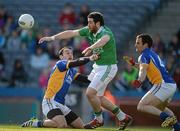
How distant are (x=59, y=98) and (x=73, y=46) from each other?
9520mm

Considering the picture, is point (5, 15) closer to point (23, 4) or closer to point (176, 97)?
point (23, 4)

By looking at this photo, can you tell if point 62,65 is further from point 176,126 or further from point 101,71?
point 176,126

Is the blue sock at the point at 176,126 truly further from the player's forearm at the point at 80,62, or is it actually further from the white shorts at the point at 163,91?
the player's forearm at the point at 80,62

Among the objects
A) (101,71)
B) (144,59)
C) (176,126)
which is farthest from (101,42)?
(176,126)

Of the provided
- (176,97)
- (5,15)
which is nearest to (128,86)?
(176,97)

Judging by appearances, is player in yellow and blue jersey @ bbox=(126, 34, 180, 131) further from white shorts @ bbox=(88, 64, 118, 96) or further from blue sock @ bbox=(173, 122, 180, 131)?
white shorts @ bbox=(88, 64, 118, 96)

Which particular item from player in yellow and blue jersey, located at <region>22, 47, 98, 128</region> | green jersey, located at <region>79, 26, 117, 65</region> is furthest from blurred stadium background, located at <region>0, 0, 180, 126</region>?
green jersey, located at <region>79, 26, 117, 65</region>

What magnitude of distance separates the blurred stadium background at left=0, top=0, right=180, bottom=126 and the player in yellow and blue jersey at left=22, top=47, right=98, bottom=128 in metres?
6.02

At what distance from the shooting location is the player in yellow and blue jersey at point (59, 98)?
17.0m

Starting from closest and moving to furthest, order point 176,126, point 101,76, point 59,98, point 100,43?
point 176,126 → point 100,43 → point 101,76 → point 59,98

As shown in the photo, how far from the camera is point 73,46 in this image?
26.7 metres

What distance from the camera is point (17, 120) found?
77.8ft

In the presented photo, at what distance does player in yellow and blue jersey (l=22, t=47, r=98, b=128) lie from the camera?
1695 centimetres

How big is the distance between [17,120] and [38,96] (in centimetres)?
115
